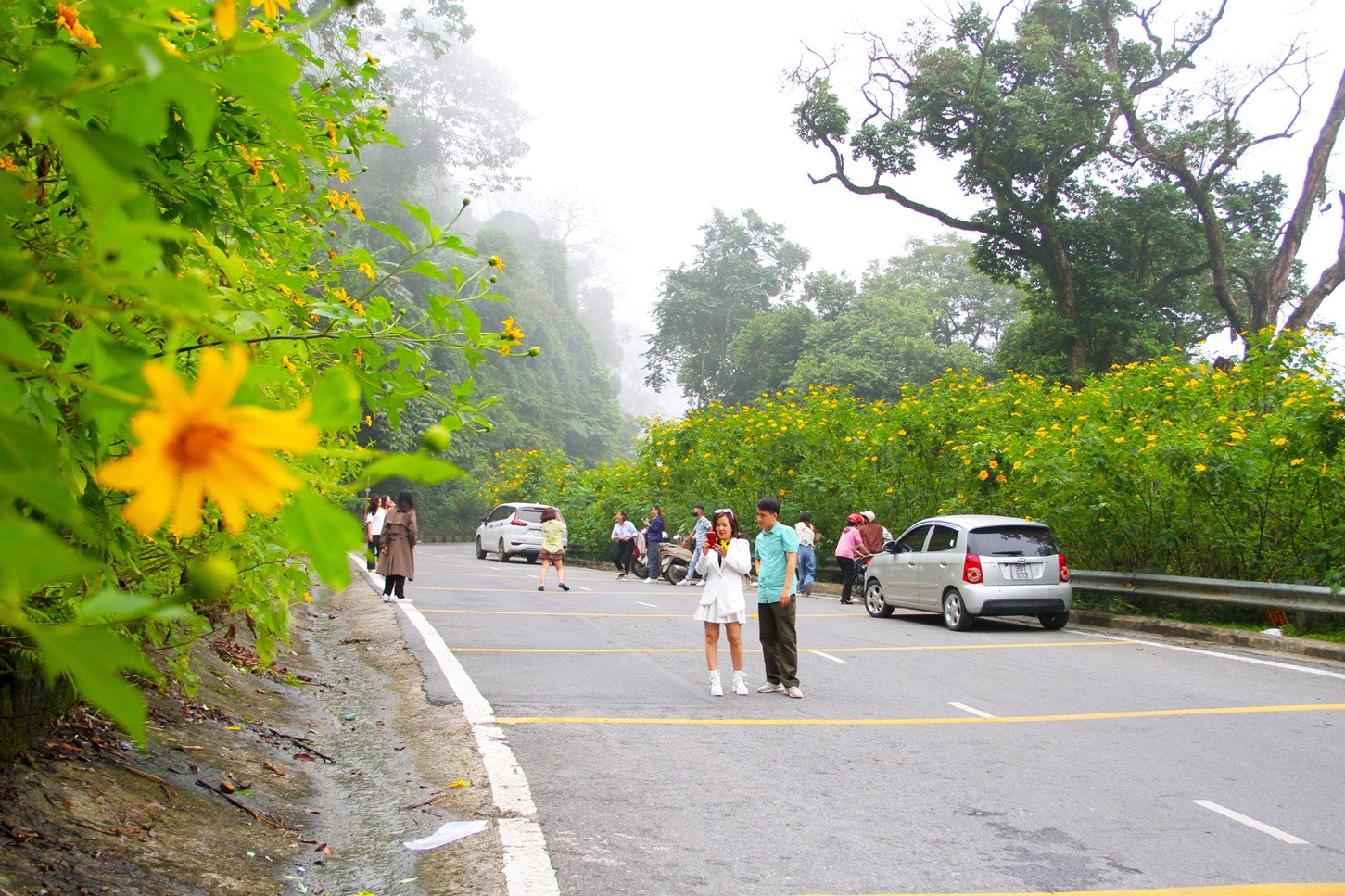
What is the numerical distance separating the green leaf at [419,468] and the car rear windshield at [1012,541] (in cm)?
1311

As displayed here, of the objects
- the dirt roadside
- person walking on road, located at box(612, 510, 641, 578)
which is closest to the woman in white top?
the dirt roadside

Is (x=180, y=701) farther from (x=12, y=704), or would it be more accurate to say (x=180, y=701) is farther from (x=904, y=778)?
(x=904, y=778)

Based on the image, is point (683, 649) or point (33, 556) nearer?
point (33, 556)

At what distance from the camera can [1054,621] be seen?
43.9 ft

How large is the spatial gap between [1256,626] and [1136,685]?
4238 millimetres

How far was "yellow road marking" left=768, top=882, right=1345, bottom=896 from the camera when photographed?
4.02 metres

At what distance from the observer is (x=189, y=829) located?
4.22 metres

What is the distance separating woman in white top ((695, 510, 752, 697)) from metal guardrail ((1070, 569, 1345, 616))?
6.48 metres

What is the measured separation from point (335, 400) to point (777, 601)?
8165mm

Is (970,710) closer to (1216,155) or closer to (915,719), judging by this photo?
(915,719)

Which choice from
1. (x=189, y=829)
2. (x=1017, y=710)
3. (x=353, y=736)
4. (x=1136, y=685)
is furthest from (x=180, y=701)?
(x=1136, y=685)

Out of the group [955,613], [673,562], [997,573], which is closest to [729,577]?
[997,573]

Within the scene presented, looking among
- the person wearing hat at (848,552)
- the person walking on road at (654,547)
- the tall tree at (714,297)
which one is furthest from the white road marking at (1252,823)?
the tall tree at (714,297)

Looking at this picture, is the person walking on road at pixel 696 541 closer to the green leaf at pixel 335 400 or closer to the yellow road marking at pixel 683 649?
the yellow road marking at pixel 683 649
